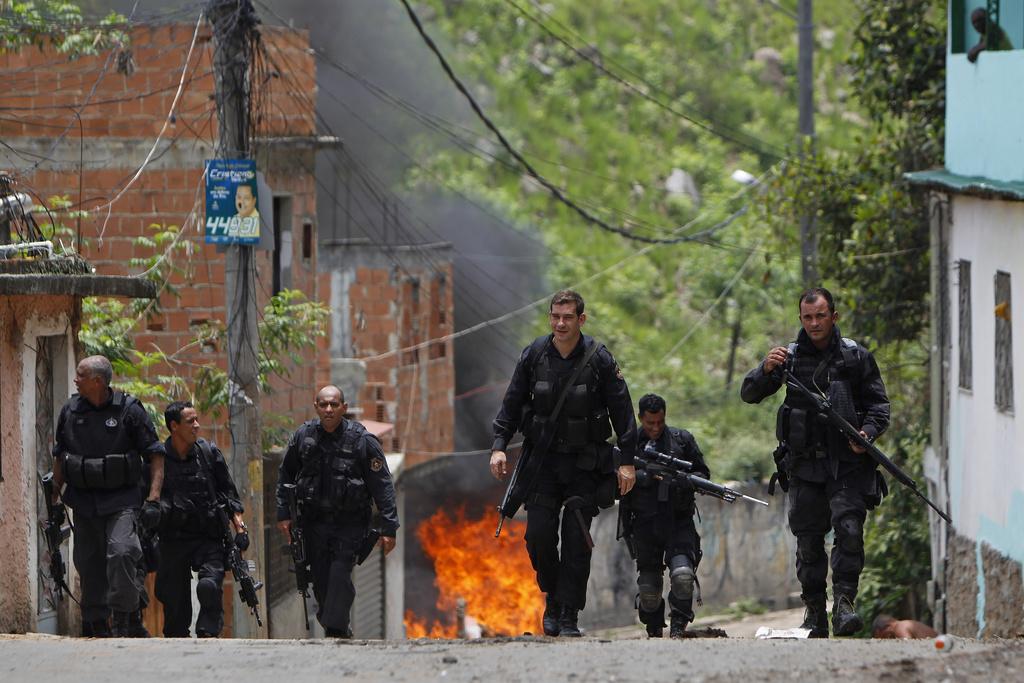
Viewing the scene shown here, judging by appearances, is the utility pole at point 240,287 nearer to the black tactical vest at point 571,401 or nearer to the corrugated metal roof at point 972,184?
the black tactical vest at point 571,401

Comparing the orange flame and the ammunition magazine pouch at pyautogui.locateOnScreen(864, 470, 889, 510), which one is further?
the orange flame

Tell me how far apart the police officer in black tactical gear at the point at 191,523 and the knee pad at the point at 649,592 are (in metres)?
2.45

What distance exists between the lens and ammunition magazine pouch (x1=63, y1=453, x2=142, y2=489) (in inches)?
373

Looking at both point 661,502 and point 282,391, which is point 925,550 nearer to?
point 282,391

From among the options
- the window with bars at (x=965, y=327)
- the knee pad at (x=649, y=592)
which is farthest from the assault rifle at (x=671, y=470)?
the window with bars at (x=965, y=327)

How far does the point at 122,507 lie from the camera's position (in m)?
9.66

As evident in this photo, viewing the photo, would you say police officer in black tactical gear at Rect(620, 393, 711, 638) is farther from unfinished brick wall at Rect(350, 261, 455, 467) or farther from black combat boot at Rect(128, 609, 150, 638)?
unfinished brick wall at Rect(350, 261, 455, 467)

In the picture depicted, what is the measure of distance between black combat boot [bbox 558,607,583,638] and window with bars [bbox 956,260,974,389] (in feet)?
27.4

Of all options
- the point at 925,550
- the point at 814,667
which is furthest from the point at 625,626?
the point at 814,667

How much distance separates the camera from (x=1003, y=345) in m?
14.7

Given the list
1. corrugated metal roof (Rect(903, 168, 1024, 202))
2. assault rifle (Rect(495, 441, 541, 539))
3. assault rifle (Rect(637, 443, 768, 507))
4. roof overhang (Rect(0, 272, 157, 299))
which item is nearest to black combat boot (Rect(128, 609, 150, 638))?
roof overhang (Rect(0, 272, 157, 299))

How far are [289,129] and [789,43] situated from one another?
31611 millimetres

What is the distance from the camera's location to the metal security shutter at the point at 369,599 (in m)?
21.4

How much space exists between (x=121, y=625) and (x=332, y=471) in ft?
5.00
